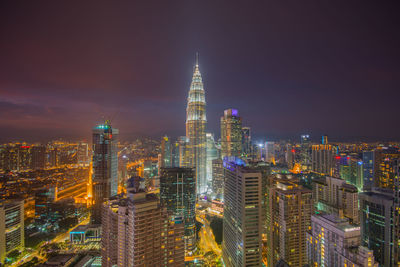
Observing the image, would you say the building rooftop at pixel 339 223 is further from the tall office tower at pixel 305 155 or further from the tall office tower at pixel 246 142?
the tall office tower at pixel 246 142

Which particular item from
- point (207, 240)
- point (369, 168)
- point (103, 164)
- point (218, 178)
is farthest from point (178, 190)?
point (369, 168)

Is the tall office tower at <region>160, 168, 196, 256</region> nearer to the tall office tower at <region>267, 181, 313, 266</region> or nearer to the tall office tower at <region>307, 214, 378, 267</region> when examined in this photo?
the tall office tower at <region>267, 181, 313, 266</region>

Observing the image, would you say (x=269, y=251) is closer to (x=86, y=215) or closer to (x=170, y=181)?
(x=170, y=181)

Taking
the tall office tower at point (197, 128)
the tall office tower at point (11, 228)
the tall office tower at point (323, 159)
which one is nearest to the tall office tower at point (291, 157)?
Answer: the tall office tower at point (323, 159)

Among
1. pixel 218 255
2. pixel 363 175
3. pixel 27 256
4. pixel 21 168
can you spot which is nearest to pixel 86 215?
pixel 27 256

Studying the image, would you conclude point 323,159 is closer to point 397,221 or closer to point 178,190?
point 397,221
